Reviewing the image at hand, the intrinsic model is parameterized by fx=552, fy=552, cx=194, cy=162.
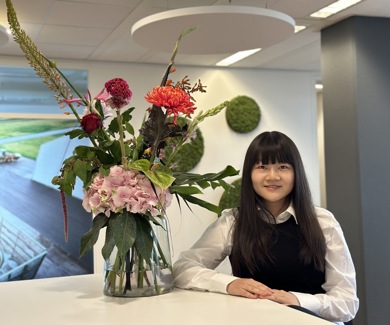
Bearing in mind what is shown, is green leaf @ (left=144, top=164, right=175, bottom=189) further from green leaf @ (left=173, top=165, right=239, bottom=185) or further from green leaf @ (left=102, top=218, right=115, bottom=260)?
green leaf @ (left=102, top=218, right=115, bottom=260)

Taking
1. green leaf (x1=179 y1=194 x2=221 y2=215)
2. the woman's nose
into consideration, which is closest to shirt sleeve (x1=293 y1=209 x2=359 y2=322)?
the woman's nose

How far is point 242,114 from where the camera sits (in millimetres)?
6492

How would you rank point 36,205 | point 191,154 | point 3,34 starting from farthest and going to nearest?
point 36,205 → point 191,154 → point 3,34

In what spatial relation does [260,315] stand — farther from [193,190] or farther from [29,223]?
[29,223]

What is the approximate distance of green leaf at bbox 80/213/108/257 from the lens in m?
1.54

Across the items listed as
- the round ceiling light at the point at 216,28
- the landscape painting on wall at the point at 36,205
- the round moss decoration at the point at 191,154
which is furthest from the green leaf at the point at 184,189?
the landscape painting on wall at the point at 36,205

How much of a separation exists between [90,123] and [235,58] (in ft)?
15.2

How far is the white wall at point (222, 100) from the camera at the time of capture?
6.14 meters

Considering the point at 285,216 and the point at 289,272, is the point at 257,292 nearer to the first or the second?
the point at 289,272

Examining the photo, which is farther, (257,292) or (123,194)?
(257,292)

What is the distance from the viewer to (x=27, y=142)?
6645 mm

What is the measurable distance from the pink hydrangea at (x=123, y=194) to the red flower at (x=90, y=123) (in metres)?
0.13

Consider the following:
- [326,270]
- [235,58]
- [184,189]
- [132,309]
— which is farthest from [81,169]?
[235,58]

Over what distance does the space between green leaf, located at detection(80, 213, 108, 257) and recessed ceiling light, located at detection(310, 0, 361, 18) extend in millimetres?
3182
